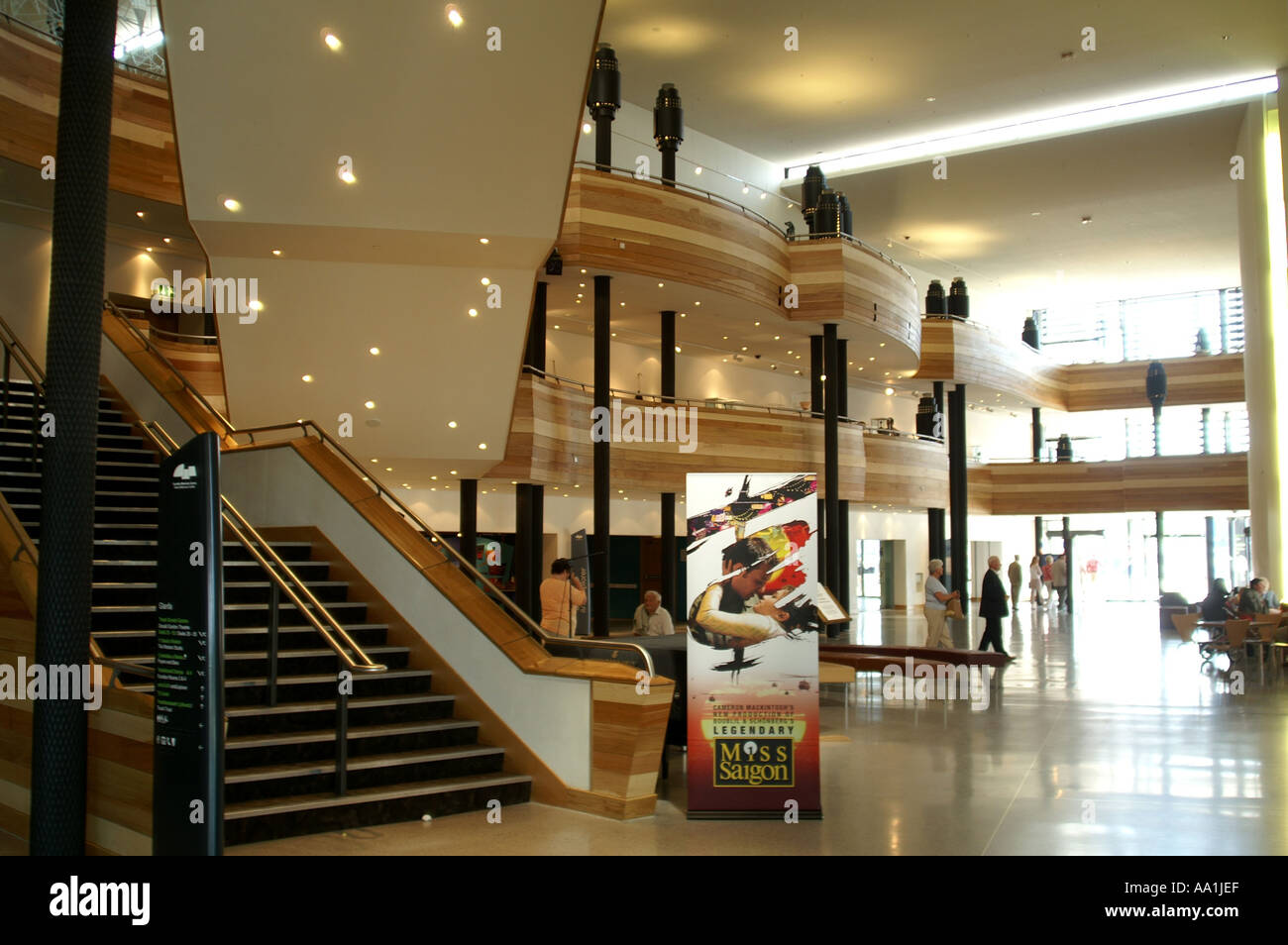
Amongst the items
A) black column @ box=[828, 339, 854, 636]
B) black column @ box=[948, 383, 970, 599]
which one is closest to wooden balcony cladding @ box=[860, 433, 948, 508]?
black column @ box=[948, 383, 970, 599]

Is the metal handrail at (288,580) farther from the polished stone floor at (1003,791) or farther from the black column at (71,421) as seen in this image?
the polished stone floor at (1003,791)

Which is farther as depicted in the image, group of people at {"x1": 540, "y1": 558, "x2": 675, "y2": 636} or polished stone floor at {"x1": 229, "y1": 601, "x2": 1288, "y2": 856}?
group of people at {"x1": 540, "y1": 558, "x2": 675, "y2": 636}

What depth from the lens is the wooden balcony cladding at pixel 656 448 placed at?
17.0 m

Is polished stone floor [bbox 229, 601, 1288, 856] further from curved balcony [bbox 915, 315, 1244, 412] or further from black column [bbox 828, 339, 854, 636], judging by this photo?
curved balcony [bbox 915, 315, 1244, 412]

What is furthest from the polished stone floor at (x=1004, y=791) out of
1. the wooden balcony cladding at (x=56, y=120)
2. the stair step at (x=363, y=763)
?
the wooden balcony cladding at (x=56, y=120)

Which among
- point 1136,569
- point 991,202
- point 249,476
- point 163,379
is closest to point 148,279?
point 163,379

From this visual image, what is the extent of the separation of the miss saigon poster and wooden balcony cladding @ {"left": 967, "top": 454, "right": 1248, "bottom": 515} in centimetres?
2735

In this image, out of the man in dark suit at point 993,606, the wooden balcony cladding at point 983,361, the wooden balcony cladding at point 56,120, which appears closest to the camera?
the wooden balcony cladding at point 56,120

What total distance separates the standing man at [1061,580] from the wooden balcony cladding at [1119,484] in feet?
5.65

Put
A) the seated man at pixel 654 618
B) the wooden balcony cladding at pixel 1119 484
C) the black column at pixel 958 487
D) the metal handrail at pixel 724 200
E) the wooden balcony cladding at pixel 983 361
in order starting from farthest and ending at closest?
1. the wooden balcony cladding at pixel 1119 484
2. the wooden balcony cladding at pixel 983 361
3. the black column at pixel 958 487
4. the metal handrail at pixel 724 200
5. the seated man at pixel 654 618

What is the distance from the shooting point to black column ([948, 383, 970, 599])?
94.7ft

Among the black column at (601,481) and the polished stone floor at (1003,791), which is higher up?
the black column at (601,481)

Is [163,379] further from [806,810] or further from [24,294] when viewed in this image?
[806,810]
